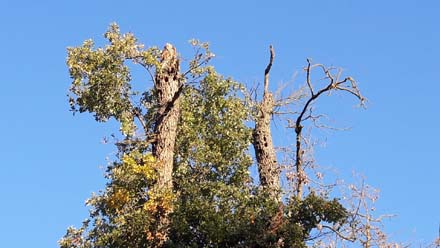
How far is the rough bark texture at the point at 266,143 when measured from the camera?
15.8 meters

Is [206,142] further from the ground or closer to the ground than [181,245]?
further from the ground

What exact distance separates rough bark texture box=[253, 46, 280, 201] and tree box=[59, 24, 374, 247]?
3 cm

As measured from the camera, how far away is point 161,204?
43.1 ft

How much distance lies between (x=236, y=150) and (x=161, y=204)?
237 cm

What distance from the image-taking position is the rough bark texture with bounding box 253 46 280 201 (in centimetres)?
1584

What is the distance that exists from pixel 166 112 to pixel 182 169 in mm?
1143

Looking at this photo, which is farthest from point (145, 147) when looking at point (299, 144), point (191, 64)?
point (299, 144)

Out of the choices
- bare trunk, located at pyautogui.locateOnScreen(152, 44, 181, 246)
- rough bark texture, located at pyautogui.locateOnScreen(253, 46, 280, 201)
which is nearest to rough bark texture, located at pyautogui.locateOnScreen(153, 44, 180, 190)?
bare trunk, located at pyautogui.locateOnScreen(152, 44, 181, 246)

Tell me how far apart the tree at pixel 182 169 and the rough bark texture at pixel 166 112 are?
0.02 metres

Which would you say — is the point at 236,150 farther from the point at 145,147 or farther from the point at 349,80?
the point at 349,80

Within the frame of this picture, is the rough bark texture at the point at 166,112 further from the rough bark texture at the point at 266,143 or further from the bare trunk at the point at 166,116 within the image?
the rough bark texture at the point at 266,143

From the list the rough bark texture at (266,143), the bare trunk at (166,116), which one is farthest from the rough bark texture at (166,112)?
the rough bark texture at (266,143)

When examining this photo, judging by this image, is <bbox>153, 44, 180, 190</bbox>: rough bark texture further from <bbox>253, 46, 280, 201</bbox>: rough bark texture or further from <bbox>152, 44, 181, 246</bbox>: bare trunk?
<bbox>253, 46, 280, 201</bbox>: rough bark texture

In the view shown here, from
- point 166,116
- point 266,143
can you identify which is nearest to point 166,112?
point 166,116
